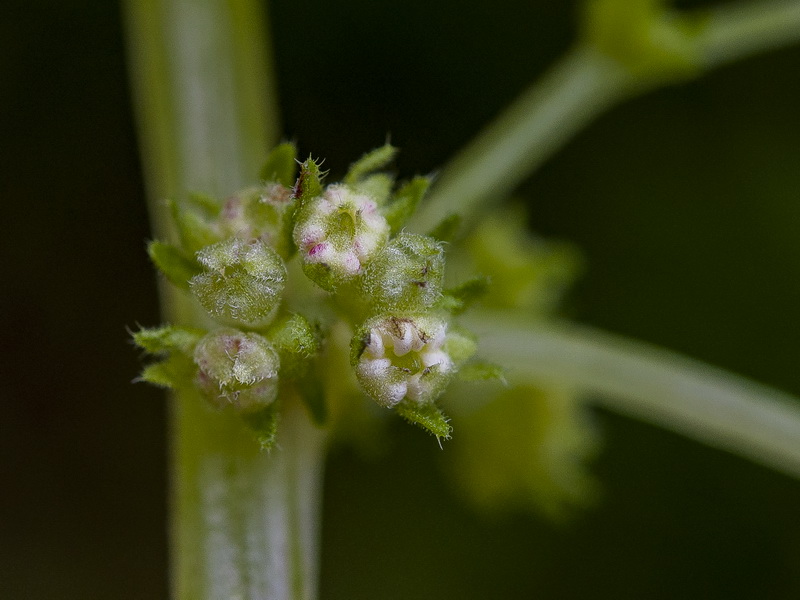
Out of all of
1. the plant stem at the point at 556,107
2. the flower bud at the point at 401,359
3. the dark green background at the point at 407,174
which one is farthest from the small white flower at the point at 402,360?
the dark green background at the point at 407,174

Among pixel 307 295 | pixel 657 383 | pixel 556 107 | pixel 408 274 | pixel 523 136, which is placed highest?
pixel 556 107

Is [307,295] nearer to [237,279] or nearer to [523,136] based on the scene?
[237,279]

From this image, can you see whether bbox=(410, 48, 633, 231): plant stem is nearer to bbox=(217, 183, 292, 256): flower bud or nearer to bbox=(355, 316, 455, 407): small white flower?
bbox=(217, 183, 292, 256): flower bud

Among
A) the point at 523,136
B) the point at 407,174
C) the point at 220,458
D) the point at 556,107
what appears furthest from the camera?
the point at 407,174

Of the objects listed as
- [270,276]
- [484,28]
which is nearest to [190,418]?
[270,276]

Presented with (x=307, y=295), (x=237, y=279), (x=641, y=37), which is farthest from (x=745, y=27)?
(x=237, y=279)

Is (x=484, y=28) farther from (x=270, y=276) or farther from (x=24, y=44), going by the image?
(x=270, y=276)
